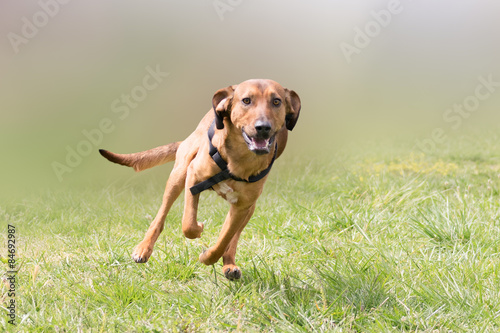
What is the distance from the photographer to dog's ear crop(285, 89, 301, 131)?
3.23 m

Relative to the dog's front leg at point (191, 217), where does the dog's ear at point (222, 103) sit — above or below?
above

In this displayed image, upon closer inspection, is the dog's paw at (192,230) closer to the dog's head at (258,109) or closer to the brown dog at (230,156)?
the brown dog at (230,156)

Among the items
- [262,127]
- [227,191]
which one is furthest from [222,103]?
[227,191]

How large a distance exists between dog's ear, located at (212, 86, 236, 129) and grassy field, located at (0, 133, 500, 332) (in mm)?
1060

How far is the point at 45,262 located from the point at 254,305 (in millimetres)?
1747

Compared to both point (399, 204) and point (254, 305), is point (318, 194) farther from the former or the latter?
point (254, 305)

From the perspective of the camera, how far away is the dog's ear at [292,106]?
323cm

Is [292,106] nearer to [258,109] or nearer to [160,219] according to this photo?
[258,109]

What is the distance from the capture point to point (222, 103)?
3170mm

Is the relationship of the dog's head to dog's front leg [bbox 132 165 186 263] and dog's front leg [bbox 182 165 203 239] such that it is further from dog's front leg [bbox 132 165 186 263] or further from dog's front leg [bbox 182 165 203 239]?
dog's front leg [bbox 132 165 186 263]

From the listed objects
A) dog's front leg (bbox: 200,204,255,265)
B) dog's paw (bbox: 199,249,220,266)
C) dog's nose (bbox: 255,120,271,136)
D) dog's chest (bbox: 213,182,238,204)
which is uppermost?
dog's nose (bbox: 255,120,271,136)

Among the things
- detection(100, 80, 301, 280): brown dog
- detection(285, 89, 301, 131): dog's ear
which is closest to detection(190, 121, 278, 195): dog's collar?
detection(100, 80, 301, 280): brown dog

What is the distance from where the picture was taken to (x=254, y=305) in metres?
3.34

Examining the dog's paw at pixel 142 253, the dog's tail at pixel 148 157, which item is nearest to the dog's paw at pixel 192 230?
the dog's paw at pixel 142 253
